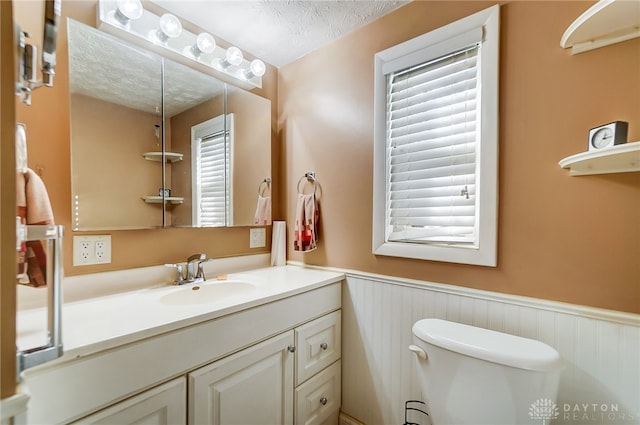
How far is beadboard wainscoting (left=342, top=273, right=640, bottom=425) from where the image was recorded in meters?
0.92

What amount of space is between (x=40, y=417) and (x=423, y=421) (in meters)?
1.42

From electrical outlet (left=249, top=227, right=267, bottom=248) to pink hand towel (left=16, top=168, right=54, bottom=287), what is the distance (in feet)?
3.21

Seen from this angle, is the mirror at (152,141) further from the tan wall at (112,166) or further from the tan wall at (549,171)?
the tan wall at (549,171)

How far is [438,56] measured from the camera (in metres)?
1.29

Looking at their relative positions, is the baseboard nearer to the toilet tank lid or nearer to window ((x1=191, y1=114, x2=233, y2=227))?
the toilet tank lid

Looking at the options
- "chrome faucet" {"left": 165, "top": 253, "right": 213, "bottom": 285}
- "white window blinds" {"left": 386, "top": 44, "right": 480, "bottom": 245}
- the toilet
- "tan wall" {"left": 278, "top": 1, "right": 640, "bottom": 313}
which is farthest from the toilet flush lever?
"chrome faucet" {"left": 165, "top": 253, "right": 213, "bottom": 285}

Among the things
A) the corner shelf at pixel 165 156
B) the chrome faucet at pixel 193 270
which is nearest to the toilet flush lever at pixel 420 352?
the chrome faucet at pixel 193 270

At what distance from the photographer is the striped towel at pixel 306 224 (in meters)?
1.69

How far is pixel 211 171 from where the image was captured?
5.15 ft

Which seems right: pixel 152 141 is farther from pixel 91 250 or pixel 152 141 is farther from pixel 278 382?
pixel 278 382

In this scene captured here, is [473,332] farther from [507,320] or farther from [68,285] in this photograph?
[68,285]

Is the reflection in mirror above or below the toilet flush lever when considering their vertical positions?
above

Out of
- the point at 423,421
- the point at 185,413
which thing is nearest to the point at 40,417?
the point at 185,413

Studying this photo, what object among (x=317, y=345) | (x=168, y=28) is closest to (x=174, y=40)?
(x=168, y=28)
